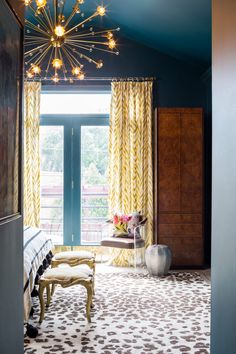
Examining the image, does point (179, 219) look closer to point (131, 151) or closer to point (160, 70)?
point (131, 151)

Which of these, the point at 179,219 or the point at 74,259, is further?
the point at 179,219

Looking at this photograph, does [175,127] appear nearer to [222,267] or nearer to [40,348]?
[40,348]

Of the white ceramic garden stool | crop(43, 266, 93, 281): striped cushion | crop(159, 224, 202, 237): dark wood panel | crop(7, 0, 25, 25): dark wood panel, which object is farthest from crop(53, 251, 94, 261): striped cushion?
crop(7, 0, 25, 25): dark wood panel

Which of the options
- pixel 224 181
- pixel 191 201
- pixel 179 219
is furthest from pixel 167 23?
pixel 224 181

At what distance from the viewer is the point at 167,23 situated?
5.54 m

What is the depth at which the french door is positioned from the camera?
693cm

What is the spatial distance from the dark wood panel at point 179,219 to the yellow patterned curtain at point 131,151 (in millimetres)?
464

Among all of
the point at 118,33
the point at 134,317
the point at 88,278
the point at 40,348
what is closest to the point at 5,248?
the point at 40,348

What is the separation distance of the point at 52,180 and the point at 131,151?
1472mm

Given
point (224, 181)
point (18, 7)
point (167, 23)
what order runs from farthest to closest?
1. point (167, 23)
2. point (18, 7)
3. point (224, 181)

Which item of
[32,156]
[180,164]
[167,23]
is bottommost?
[180,164]

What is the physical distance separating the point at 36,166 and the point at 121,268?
215 cm

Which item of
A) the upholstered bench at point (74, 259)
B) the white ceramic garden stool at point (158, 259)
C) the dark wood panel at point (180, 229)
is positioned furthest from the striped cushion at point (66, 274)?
the dark wood panel at point (180, 229)

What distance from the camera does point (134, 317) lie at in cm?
404
